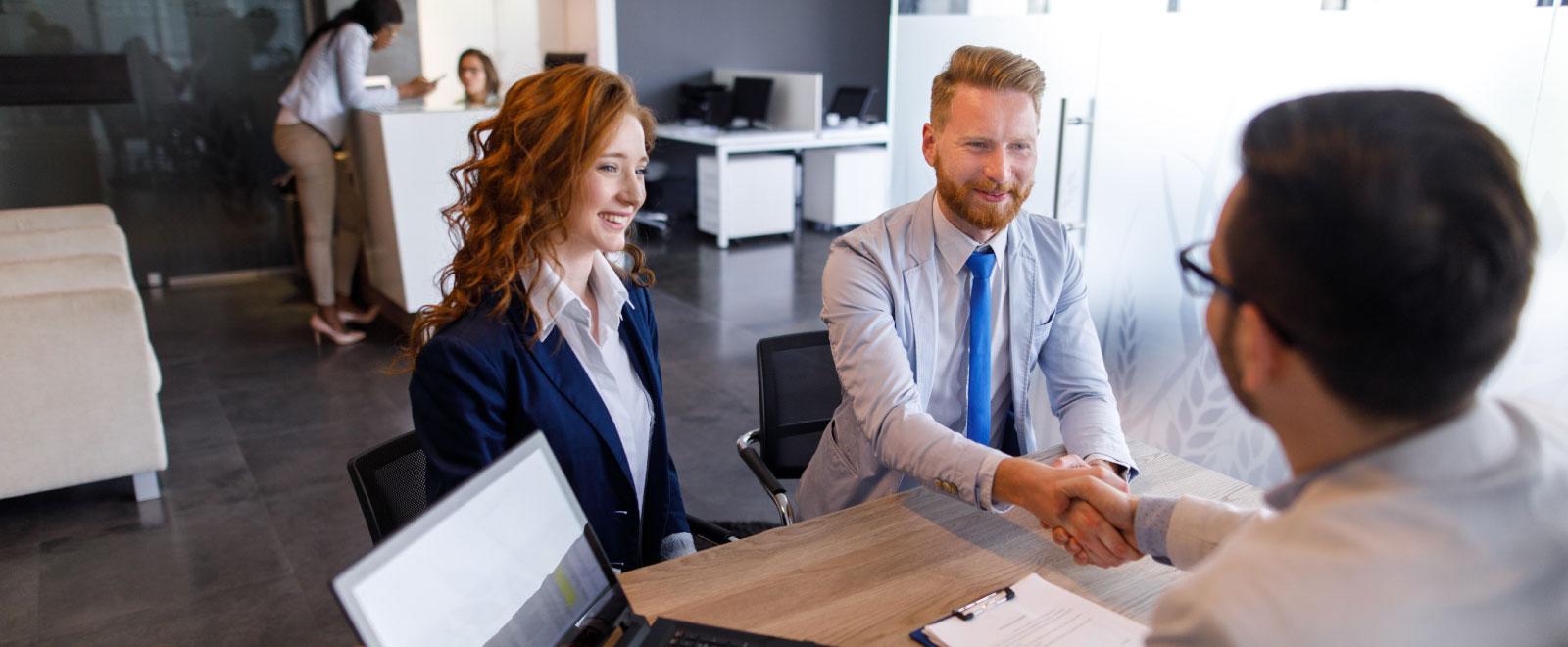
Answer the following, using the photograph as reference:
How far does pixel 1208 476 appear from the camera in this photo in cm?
168

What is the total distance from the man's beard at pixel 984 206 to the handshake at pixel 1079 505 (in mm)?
510

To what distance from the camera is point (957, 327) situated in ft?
6.10

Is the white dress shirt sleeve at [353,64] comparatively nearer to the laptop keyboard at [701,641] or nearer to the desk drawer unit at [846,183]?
the desk drawer unit at [846,183]

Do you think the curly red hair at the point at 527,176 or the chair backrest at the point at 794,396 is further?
the chair backrest at the point at 794,396

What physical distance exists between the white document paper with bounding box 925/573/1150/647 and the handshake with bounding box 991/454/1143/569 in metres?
0.07

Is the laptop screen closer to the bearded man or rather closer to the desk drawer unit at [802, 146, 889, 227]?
the bearded man

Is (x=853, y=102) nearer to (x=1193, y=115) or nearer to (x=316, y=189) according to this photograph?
(x=316, y=189)

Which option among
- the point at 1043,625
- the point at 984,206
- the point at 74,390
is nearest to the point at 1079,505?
the point at 1043,625

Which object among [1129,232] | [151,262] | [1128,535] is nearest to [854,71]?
[151,262]

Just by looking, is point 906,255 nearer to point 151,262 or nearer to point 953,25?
point 953,25

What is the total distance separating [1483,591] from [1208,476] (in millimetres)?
1165

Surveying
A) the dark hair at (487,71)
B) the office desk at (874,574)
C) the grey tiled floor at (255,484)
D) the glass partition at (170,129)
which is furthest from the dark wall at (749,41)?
the office desk at (874,574)

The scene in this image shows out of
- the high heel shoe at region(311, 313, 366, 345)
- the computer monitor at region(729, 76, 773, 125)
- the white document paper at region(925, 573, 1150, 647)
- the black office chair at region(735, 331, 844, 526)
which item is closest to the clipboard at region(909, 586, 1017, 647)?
the white document paper at region(925, 573, 1150, 647)

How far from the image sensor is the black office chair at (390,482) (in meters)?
1.44
